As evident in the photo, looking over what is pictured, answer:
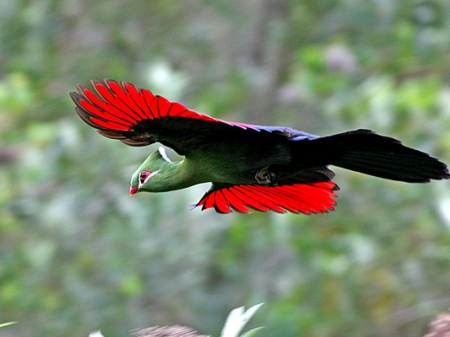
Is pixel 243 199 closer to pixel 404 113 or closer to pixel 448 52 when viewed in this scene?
pixel 404 113

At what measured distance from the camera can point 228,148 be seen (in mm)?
2561

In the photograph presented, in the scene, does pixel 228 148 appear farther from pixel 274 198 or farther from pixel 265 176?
pixel 274 198

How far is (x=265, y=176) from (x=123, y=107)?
1.74 feet

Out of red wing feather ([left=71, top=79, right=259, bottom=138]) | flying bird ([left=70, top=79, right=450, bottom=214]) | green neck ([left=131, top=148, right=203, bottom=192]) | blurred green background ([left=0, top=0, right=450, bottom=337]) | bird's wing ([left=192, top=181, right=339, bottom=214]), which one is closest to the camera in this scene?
red wing feather ([left=71, top=79, right=259, bottom=138])

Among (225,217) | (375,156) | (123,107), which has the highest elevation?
(225,217)

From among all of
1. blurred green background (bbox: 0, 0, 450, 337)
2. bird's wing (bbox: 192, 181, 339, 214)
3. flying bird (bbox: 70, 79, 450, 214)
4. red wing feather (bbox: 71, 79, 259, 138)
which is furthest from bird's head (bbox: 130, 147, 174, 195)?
blurred green background (bbox: 0, 0, 450, 337)

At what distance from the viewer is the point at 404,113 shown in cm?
484

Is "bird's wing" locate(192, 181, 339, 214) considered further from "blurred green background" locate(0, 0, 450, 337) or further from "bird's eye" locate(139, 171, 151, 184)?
"blurred green background" locate(0, 0, 450, 337)

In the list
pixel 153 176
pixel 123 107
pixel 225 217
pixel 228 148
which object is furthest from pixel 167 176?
pixel 225 217

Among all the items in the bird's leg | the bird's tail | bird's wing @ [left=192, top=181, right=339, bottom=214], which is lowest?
the bird's tail

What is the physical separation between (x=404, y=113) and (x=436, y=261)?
879 mm

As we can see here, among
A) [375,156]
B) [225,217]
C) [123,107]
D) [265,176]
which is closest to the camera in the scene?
[123,107]

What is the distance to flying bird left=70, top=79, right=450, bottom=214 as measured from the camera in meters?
2.38

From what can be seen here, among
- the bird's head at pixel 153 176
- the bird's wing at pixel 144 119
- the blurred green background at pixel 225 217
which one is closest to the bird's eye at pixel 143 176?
the bird's head at pixel 153 176
